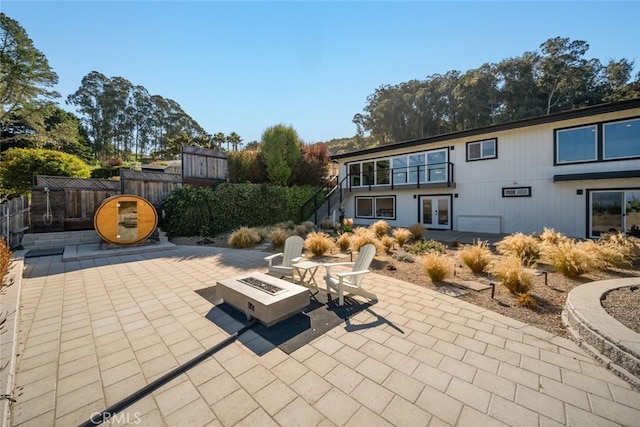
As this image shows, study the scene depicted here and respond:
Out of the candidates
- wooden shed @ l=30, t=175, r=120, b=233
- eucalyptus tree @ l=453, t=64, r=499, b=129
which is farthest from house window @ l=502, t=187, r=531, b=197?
eucalyptus tree @ l=453, t=64, r=499, b=129

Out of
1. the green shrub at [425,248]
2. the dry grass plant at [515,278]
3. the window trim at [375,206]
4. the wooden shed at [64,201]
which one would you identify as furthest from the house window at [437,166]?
the wooden shed at [64,201]

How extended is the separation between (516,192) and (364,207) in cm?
819

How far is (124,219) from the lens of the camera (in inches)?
313

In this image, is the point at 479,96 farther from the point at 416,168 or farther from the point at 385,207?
the point at 385,207

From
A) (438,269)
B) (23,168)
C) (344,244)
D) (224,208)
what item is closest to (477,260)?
(438,269)

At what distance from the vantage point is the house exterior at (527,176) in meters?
8.88

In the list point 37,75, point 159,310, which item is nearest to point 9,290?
point 159,310

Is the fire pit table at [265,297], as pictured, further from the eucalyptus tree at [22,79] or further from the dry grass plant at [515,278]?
the eucalyptus tree at [22,79]

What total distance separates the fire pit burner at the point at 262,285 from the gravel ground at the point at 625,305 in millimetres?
4199

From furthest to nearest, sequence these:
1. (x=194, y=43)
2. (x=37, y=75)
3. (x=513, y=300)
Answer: (x=37, y=75)
(x=194, y=43)
(x=513, y=300)

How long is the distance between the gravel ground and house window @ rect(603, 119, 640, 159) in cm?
821

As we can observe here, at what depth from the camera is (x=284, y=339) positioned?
9.59ft

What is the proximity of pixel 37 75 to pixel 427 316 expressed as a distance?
28325 millimetres

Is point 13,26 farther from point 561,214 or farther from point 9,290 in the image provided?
point 561,214
